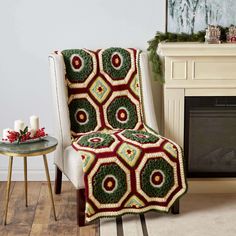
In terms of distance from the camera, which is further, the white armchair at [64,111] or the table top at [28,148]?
the white armchair at [64,111]

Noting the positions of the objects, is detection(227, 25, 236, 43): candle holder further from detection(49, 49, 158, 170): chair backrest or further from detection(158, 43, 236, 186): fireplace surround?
detection(49, 49, 158, 170): chair backrest

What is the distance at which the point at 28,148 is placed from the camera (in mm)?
3184

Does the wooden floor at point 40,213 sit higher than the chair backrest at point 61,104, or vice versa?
the chair backrest at point 61,104

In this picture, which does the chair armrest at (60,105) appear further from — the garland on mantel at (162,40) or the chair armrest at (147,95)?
the garland on mantel at (162,40)

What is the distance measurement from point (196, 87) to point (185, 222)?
2.83 feet

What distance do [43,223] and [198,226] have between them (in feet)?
2.89

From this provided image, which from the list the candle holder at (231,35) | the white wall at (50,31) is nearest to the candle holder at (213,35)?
the candle holder at (231,35)

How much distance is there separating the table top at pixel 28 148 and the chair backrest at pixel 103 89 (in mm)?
384

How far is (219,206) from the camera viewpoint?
3.59m

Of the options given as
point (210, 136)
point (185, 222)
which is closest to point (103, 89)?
point (210, 136)

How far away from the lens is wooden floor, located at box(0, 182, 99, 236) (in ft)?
10.6

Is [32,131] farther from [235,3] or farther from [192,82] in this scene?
[235,3]

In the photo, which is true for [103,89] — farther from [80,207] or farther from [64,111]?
[80,207]

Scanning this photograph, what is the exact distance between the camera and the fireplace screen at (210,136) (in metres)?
3.70
